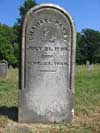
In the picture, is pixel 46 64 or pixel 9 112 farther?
pixel 9 112

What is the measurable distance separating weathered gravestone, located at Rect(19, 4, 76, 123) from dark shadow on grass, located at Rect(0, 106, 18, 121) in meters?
0.38

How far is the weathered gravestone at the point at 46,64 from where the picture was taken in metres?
8.27

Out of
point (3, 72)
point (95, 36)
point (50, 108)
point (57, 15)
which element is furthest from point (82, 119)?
point (95, 36)

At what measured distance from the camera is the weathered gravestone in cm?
827

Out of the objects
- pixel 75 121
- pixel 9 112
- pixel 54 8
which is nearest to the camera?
pixel 54 8

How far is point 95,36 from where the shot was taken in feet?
340

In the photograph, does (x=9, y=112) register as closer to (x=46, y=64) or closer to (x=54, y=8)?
(x=46, y=64)

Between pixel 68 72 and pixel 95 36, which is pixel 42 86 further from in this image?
pixel 95 36

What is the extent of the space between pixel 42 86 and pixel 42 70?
298mm

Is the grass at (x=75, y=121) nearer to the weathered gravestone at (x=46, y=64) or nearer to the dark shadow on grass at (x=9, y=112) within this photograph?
the dark shadow on grass at (x=9, y=112)

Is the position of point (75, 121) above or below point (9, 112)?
below

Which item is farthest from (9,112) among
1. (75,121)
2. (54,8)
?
(54,8)

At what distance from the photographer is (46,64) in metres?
8.32

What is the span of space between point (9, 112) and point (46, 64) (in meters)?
1.53
